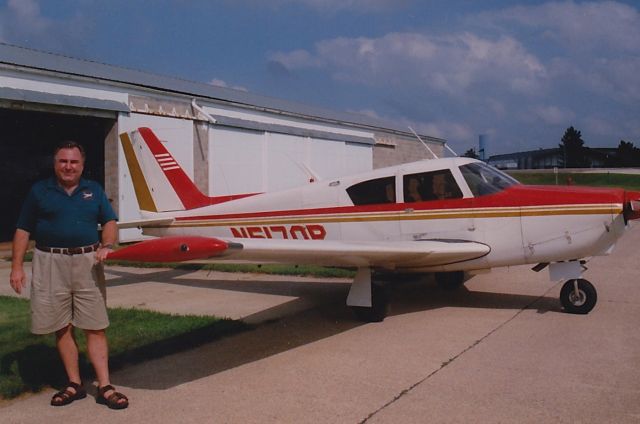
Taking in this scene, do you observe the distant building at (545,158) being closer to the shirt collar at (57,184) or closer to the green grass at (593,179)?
the green grass at (593,179)

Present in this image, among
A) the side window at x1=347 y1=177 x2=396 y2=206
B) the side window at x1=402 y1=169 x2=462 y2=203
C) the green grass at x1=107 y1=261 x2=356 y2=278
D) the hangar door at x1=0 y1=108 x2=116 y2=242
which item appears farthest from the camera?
the hangar door at x1=0 y1=108 x2=116 y2=242

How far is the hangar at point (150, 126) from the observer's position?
1409cm

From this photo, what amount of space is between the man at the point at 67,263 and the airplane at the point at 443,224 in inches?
64.4

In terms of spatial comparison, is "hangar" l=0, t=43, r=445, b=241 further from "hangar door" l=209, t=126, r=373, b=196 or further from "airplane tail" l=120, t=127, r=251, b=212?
"airplane tail" l=120, t=127, r=251, b=212

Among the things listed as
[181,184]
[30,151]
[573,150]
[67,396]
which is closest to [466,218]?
[67,396]

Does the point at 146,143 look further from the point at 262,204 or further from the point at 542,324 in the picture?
the point at 542,324

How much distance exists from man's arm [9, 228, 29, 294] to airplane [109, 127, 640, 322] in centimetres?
203

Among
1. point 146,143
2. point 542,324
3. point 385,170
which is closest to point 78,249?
point 385,170

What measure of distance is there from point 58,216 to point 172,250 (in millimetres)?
839

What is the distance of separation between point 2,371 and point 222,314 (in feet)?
9.26

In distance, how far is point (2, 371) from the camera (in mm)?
4578

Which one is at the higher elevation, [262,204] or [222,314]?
[262,204]

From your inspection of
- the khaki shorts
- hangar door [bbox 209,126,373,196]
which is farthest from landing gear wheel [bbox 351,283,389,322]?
hangar door [bbox 209,126,373,196]

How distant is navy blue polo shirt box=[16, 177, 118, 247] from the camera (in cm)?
384
